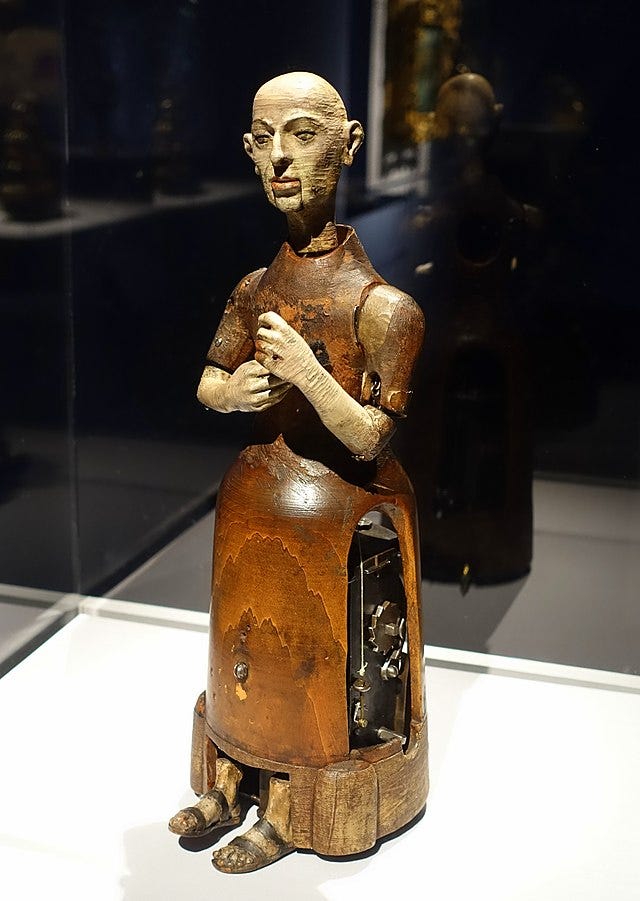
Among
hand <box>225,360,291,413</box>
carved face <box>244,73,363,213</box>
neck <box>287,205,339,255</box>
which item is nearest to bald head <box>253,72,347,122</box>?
carved face <box>244,73,363,213</box>

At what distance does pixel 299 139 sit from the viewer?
1540mm

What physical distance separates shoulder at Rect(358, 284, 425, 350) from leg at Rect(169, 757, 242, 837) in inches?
27.4

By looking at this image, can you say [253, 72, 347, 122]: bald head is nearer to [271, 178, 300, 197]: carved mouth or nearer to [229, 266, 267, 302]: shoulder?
[271, 178, 300, 197]: carved mouth

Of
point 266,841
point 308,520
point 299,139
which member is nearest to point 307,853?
point 266,841

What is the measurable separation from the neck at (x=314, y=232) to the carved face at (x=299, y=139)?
2cm

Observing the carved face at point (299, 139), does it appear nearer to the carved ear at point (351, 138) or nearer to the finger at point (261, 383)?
the carved ear at point (351, 138)

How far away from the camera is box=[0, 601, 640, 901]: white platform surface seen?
1669 millimetres

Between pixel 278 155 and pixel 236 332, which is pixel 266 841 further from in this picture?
pixel 278 155

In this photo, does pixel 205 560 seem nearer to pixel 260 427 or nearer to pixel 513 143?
pixel 260 427

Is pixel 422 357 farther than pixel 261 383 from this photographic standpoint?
Yes

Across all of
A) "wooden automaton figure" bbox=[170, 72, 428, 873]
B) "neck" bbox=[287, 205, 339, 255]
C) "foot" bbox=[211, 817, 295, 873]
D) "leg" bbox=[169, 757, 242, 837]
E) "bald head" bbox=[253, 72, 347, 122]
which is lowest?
"foot" bbox=[211, 817, 295, 873]

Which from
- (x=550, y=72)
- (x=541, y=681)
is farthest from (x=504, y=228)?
(x=541, y=681)

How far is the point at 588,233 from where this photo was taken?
2.10 m

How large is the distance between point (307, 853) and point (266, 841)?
0.09 meters
